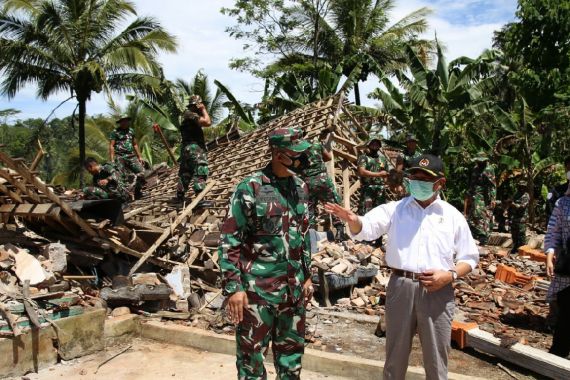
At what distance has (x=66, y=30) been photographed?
17906 mm

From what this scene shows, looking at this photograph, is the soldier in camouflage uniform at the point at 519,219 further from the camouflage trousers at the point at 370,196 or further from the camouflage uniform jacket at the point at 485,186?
the camouflage trousers at the point at 370,196

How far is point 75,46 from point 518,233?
Answer: 16077 mm

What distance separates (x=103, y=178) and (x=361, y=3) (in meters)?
19.9

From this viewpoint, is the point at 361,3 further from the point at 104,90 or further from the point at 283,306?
the point at 283,306

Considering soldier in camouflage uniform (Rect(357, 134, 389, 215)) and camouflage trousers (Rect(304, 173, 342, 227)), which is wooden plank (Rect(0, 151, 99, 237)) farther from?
soldier in camouflage uniform (Rect(357, 134, 389, 215))

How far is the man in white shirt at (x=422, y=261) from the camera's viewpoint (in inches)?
124

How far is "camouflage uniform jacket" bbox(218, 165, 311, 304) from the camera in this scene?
10.1 ft

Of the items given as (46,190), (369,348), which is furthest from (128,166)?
(369,348)

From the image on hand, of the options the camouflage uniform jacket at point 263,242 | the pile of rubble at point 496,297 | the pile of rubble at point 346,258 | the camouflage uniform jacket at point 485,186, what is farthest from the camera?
the camouflage uniform jacket at point 485,186

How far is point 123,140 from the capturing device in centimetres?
909

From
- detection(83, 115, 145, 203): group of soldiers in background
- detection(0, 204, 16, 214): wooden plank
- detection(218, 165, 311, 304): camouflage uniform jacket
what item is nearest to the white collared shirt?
detection(218, 165, 311, 304): camouflage uniform jacket

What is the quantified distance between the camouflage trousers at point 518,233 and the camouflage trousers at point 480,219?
0.52 meters

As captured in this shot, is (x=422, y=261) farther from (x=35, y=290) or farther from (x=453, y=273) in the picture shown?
(x=35, y=290)

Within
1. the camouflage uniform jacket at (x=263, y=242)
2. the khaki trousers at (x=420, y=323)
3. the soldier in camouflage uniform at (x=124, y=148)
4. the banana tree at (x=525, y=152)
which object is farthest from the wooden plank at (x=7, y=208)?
the banana tree at (x=525, y=152)
